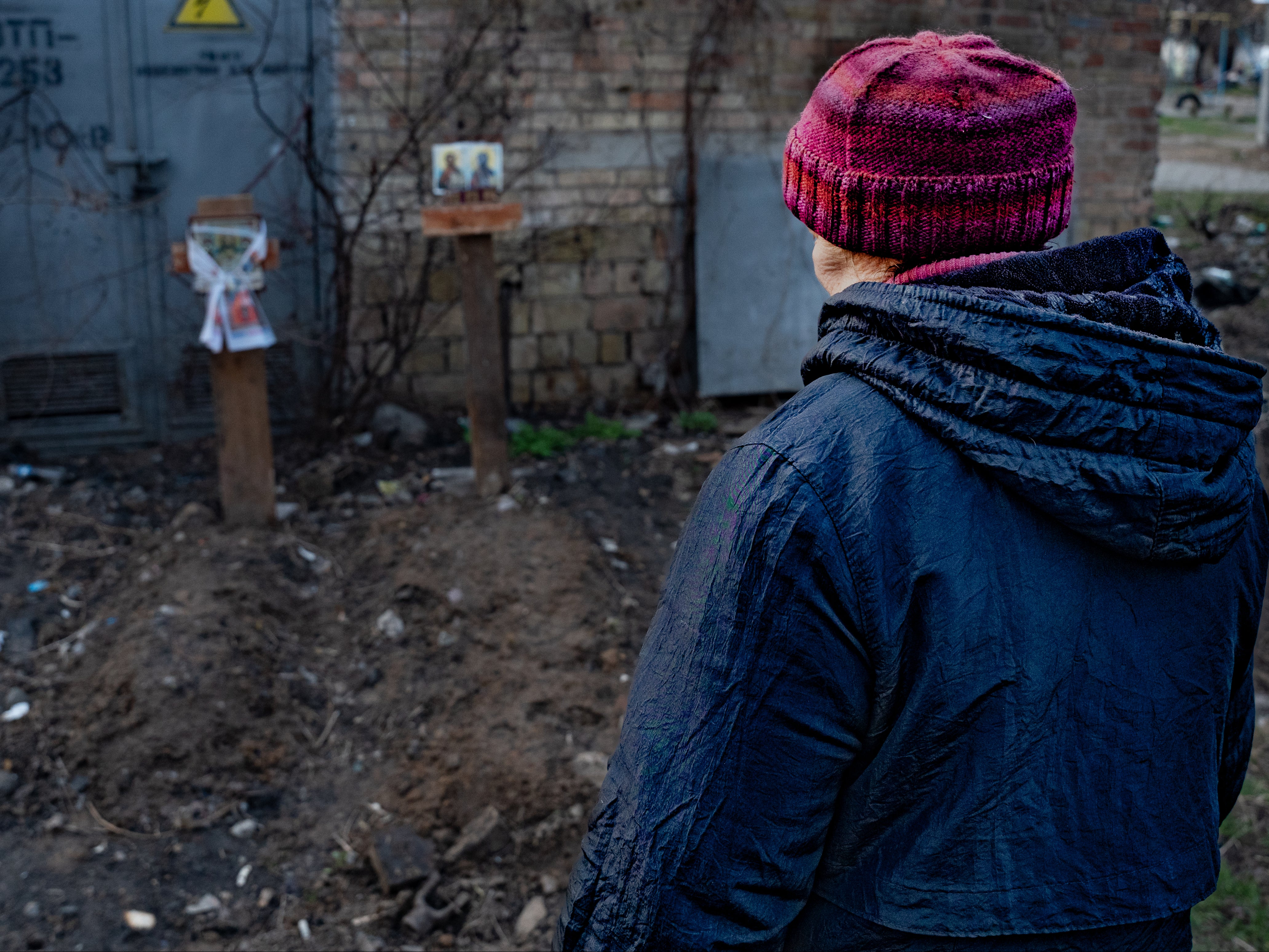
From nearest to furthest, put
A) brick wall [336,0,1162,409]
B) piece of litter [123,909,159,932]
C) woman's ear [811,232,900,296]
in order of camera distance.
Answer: woman's ear [811,232,900,296], piece of litter [123,909,159,932], brick wall [336,0,1162,409]

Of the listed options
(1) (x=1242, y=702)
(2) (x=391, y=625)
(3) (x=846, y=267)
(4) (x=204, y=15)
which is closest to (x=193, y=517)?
(2) (x=391, y=625)

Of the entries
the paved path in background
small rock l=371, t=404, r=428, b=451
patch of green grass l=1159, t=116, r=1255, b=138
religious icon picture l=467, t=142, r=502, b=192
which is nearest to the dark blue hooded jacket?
religious icon picture l=467, t=142, r=502, b=192

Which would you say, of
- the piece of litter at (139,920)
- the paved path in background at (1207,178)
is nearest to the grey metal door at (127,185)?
the piece of litter at (139,920)

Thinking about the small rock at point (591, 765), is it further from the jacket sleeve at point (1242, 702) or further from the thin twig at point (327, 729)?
the jacket sleeve at point (1242, 702)

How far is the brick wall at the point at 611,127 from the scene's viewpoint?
574 cm

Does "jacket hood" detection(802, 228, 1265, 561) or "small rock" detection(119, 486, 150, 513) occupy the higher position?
"jacket hood" detection(802, 228, 1265, 561)

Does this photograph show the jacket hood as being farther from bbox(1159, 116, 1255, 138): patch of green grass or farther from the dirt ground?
bbox(1159, 116, 1255, 138): patch of green grass

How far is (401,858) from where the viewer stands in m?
3.01

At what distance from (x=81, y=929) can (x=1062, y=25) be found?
21.4 ft

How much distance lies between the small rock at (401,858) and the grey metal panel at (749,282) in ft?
12.4

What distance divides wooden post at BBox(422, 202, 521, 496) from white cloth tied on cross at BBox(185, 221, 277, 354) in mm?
682

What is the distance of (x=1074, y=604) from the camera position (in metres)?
1.01

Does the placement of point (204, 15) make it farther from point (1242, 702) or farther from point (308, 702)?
point (1242, 702)

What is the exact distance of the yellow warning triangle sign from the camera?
17.5ft
